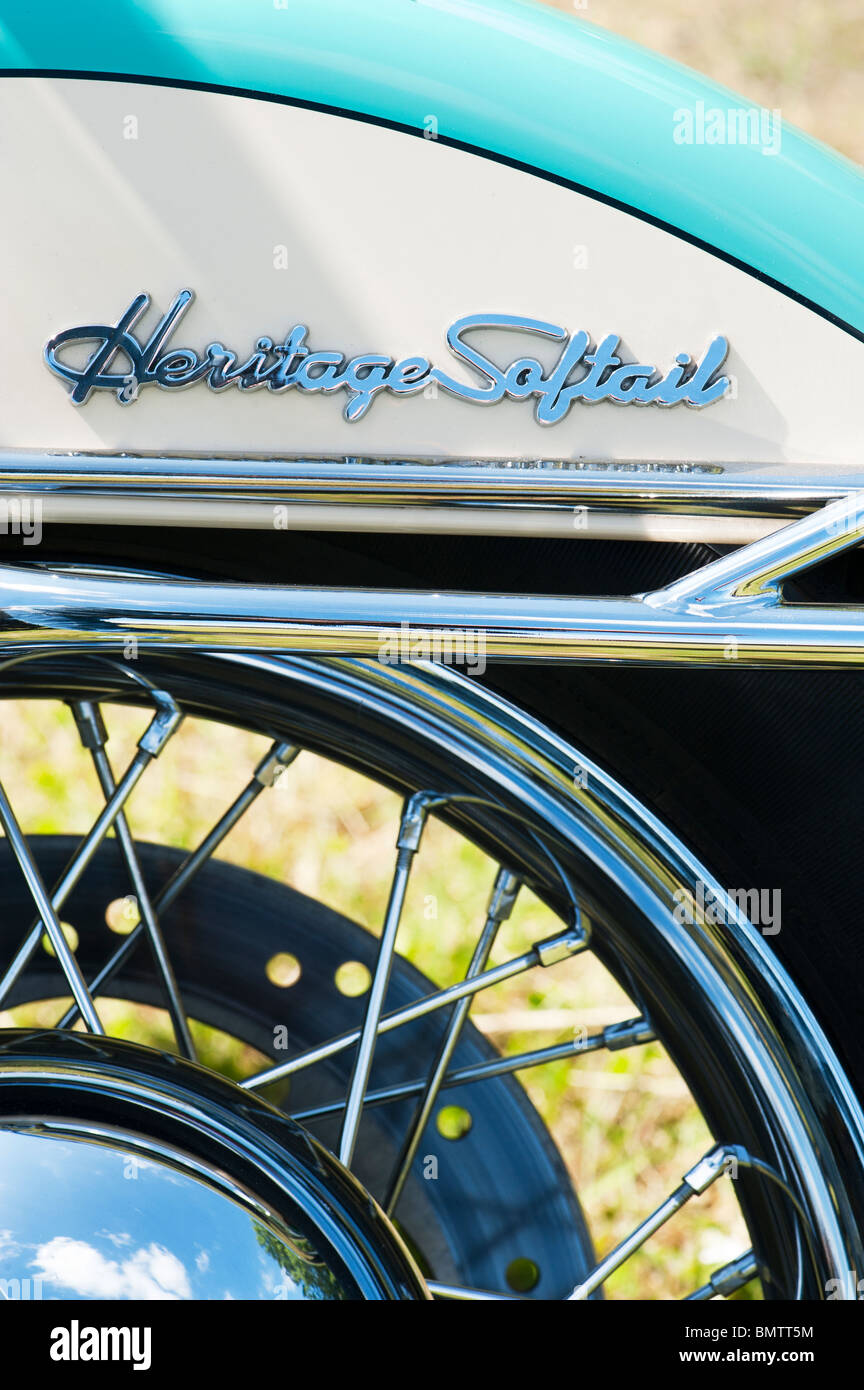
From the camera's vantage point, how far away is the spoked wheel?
0.80 metres

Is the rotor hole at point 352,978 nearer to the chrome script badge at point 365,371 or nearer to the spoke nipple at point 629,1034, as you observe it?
the spoke nipple at point 629,1034

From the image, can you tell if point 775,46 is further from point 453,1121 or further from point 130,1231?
point 130,1231

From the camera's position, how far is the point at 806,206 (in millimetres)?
768

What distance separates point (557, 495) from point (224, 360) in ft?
0.74

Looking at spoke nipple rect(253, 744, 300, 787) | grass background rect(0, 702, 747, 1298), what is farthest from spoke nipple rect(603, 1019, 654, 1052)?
grass background rect(0, 702, 747, 1298)

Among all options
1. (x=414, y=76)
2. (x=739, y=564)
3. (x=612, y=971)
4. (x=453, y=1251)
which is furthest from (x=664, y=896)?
(x=414, y=76)

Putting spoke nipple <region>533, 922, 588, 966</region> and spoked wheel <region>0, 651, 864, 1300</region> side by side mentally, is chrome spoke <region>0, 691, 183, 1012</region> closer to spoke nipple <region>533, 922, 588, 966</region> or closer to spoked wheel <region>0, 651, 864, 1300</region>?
spoked wheel <region>0, 651, 864, 1300</region>

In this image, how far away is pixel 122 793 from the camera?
3.13 feet

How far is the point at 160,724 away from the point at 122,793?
65 millimetres

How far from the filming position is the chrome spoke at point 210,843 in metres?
1.00

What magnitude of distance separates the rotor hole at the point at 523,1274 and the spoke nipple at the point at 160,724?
58 centimetres

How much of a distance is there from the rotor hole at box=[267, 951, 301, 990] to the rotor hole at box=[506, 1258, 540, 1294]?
33cm


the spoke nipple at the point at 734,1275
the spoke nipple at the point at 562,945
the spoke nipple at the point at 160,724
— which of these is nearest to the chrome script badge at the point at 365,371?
the spoke nipple at the point at 160,724
